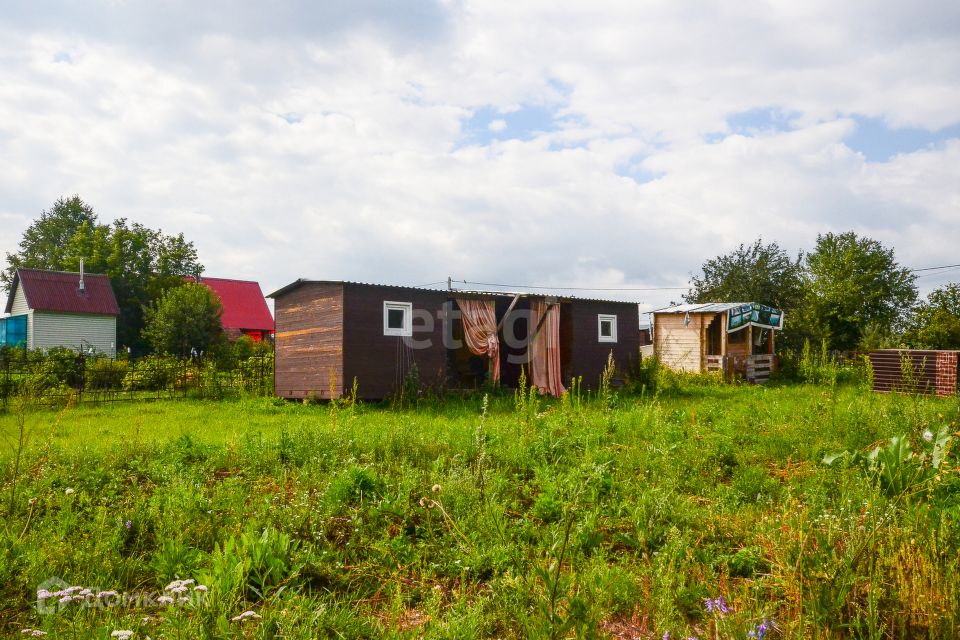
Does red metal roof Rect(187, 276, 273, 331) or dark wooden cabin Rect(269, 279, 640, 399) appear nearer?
dark wooden cabin Rect(269, 279, 640, 399)

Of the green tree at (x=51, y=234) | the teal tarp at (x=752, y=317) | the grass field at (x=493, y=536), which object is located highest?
the green tree at (x=51, y=234)

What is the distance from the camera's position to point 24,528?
13.8 feet

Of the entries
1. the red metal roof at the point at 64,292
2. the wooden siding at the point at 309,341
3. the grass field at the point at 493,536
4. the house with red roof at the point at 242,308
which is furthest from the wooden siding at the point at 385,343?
the house with red roof at the point at 242,308

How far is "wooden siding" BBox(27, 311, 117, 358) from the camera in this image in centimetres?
3062

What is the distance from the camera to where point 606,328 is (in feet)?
69.9

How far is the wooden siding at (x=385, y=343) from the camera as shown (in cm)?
1609

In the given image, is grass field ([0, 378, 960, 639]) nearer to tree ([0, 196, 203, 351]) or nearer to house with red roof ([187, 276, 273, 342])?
tree ([0, 196, 203, 351])

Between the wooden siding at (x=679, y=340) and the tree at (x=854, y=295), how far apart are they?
13216 millimetres

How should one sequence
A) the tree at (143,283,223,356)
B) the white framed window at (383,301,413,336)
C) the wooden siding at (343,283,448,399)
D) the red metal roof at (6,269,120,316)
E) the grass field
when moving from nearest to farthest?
the grass field → the wooden siding at (343,283,448,399) → the white framed window at (383,301,413,336) → the tree at (143,283,223,356) → the red metal roof at (6,269,120,316)

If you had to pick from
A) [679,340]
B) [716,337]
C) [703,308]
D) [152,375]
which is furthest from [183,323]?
[716,337]

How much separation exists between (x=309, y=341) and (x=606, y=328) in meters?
9.84

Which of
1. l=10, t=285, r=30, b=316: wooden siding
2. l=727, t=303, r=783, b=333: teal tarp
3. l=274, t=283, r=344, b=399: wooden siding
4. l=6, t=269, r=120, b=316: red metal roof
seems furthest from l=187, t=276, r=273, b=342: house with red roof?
l=727, t=303, r=783, b=333: teal tarp

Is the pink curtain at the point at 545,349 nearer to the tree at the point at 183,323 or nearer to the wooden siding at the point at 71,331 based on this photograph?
the tree at the point at 183,323

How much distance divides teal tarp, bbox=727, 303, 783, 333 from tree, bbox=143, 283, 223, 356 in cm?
2432
